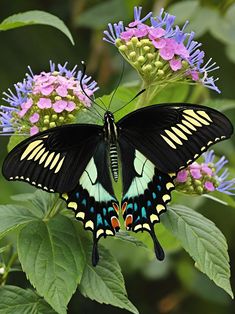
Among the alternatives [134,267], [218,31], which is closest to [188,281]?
[134,267]

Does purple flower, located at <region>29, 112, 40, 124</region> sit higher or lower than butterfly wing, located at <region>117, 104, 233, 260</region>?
higher

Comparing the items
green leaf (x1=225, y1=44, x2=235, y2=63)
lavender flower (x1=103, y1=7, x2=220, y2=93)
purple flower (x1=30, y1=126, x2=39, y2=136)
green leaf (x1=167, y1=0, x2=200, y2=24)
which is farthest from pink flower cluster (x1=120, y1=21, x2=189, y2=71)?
green leaf (x1=225, y1=44, x2=235, y2=63)

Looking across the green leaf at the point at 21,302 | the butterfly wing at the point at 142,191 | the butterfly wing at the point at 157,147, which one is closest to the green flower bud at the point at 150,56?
Result: the butterfly wing at the point at 157,147

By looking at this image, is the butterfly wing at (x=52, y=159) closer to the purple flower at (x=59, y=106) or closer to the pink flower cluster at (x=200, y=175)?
the purple flower at (x=59, y=106)

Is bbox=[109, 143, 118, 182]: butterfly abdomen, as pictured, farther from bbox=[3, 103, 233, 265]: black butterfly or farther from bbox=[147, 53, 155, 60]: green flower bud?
bbox=[147, 53, 155, 60]: green flower bud

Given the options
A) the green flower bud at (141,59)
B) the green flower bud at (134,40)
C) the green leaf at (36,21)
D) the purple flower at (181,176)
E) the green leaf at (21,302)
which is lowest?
the green leaf at (21,302)

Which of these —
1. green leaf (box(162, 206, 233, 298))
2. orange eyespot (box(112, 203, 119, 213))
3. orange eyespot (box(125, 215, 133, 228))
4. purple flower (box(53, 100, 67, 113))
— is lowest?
green leaf (box(162, 206, 233, 298))
